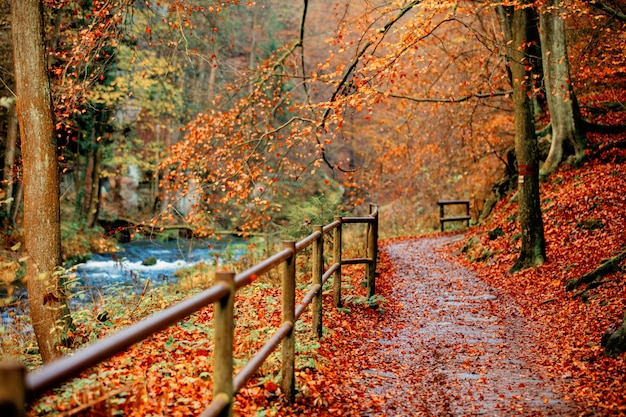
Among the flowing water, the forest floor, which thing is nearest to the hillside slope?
the forest floor

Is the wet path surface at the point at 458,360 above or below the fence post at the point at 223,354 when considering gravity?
below

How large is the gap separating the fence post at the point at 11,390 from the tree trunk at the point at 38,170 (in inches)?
235

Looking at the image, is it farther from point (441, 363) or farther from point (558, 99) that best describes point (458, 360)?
point (558, 99)

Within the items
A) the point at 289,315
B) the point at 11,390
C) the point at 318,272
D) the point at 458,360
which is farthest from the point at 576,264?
the point at 11,390

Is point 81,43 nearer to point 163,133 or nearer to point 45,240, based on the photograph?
point 45,240

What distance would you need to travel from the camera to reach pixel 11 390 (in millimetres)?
1537

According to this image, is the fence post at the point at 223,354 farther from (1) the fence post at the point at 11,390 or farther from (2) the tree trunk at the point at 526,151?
(2) the tree trunk at the point at 526,151

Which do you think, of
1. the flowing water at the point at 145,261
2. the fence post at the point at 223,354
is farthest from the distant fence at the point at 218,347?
the flowing water at the point at 145,261

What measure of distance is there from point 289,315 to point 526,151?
25.8 feet

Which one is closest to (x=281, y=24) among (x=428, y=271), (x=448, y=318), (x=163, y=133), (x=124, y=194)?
Answer: (x=163, y=133)

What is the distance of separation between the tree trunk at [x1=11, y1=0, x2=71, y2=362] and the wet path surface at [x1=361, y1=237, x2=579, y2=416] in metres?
4.26

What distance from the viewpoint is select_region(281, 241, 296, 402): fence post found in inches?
183

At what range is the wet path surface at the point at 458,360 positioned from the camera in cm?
500

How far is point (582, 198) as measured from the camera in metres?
12.7
